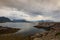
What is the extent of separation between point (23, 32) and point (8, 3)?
1081mm

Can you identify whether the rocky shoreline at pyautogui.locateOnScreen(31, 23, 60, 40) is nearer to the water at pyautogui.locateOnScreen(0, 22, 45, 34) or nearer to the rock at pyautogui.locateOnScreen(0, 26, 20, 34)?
the water at pyautogui.locateOnScreen(0, 22, 45, 34)

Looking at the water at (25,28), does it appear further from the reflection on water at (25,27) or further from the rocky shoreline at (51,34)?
the rocky shoreline at (51,34)

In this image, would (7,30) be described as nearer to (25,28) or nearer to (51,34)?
(25,28)

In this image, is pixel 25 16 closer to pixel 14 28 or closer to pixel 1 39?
pixel 14 28

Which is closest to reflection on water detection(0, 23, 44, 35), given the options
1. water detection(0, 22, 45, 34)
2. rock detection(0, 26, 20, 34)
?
water detection(0, 22, 45, 34)

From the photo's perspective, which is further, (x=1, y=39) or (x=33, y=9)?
(x=33, y=9)

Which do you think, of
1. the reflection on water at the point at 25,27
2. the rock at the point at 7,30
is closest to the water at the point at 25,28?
the reflection on water at the point at 25,27

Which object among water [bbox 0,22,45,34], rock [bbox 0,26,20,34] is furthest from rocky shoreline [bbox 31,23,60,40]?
rock [bbox 0,26,20,34]

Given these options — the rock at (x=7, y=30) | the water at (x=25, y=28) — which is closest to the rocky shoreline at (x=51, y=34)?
the water at (x=25, y=28)

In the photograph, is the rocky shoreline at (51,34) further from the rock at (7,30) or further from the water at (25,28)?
the rock at (7,30)

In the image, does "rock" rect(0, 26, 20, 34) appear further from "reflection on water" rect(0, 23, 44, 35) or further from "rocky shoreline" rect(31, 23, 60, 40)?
"rocky shoreline" rect(31, 23, 60, 40)

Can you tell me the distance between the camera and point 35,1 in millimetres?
3053

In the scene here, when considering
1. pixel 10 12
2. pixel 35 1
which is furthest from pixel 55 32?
pixel 10 12

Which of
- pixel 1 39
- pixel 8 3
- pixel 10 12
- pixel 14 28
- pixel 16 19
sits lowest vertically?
pixel 1 39
